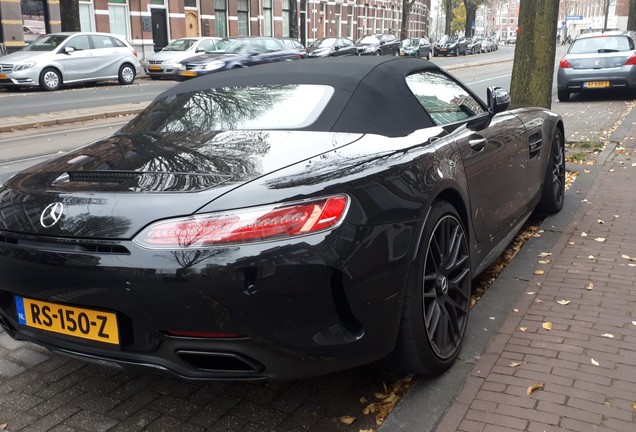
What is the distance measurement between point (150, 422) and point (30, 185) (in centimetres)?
113

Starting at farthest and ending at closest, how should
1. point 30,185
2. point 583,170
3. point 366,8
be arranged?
point 366,8 < point 583,170 < point 30,185

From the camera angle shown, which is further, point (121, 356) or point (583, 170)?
point (583, 170)

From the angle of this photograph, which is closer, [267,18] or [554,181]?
[554,181]

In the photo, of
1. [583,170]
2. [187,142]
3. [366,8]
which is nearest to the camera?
[187,142]

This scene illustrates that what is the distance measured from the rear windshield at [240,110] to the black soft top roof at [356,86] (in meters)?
0.07

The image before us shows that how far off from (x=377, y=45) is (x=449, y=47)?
46.5 feet

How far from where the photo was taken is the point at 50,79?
62.3ft

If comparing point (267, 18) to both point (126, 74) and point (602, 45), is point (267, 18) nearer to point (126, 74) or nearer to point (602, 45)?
point (126, 74)

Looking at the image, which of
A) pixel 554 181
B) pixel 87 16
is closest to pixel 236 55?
pixel 87 16

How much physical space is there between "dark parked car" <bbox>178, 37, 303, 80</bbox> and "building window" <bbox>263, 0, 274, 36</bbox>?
2119 centimetres

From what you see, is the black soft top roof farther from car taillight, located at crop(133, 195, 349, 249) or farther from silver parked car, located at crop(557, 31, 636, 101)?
silver parked car, located at crop(557, 31, 636, 101)

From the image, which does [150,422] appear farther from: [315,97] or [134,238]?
[315,97]

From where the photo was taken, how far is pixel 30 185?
2740 millimetres

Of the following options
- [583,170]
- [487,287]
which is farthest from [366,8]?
[487,287]
